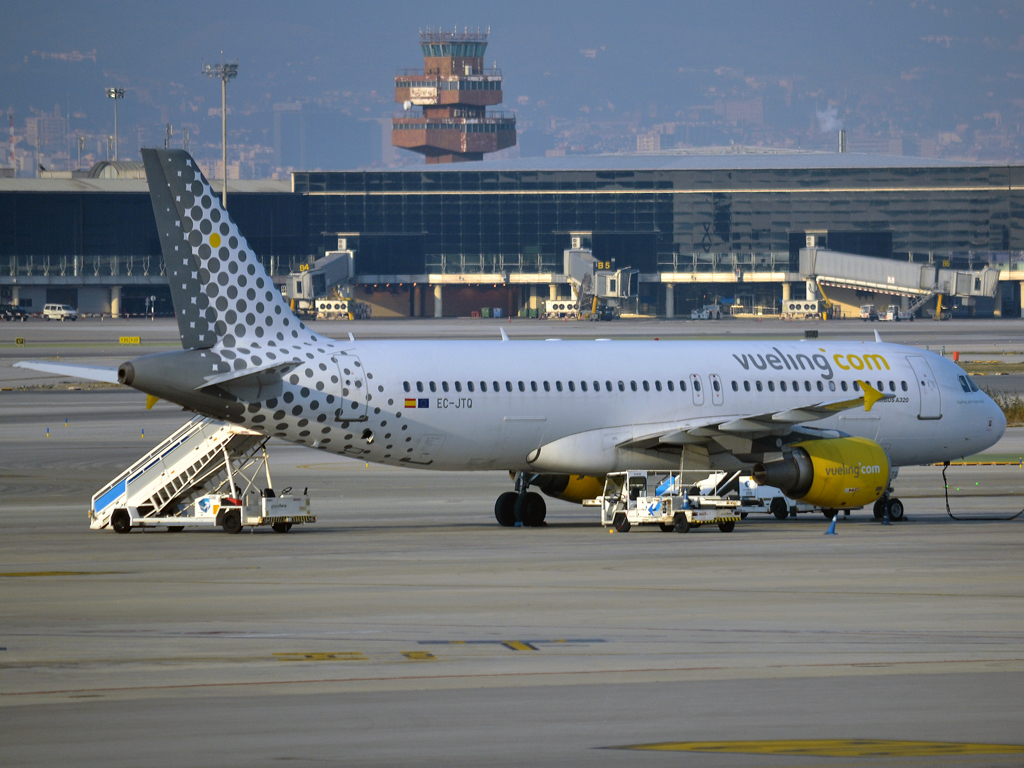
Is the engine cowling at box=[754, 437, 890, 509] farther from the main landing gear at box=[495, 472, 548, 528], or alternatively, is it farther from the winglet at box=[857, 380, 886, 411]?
the main landing gear at box=[495, 472, 548, 528]

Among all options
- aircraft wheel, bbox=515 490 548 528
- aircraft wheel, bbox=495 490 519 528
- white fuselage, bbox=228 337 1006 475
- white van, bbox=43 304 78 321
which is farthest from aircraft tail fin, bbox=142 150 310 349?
white van, bbox=43 304 78 321

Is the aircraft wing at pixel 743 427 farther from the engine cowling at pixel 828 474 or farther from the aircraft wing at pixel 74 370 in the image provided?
the aircraft wing at pixel 74 370

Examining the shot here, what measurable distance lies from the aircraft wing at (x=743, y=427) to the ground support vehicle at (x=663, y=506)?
2.63 ft

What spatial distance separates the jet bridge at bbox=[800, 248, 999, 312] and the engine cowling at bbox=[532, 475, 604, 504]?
141 m

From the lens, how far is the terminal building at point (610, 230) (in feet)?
619

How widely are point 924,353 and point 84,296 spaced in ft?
547

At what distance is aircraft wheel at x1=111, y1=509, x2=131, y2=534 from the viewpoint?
32000 millimetres

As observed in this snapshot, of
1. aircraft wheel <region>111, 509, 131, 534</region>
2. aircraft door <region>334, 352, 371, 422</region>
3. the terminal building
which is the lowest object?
aircraft wheel <region>111, 509, 131, 534</region>

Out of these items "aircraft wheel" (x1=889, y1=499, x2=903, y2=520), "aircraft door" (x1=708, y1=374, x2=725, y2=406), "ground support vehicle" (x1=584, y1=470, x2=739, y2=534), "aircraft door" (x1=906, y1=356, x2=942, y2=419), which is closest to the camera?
"ground support vehicle" (x1=584, y1=470, x2=739, y2=534)

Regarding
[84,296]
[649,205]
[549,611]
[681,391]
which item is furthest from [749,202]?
[549,611]

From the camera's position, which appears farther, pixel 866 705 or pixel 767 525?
pixel 767 525

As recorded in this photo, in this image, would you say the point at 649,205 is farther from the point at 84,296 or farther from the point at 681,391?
the point at 681,391

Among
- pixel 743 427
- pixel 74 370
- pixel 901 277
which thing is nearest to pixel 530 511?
pixel 743 427

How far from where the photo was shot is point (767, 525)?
34219 mm
